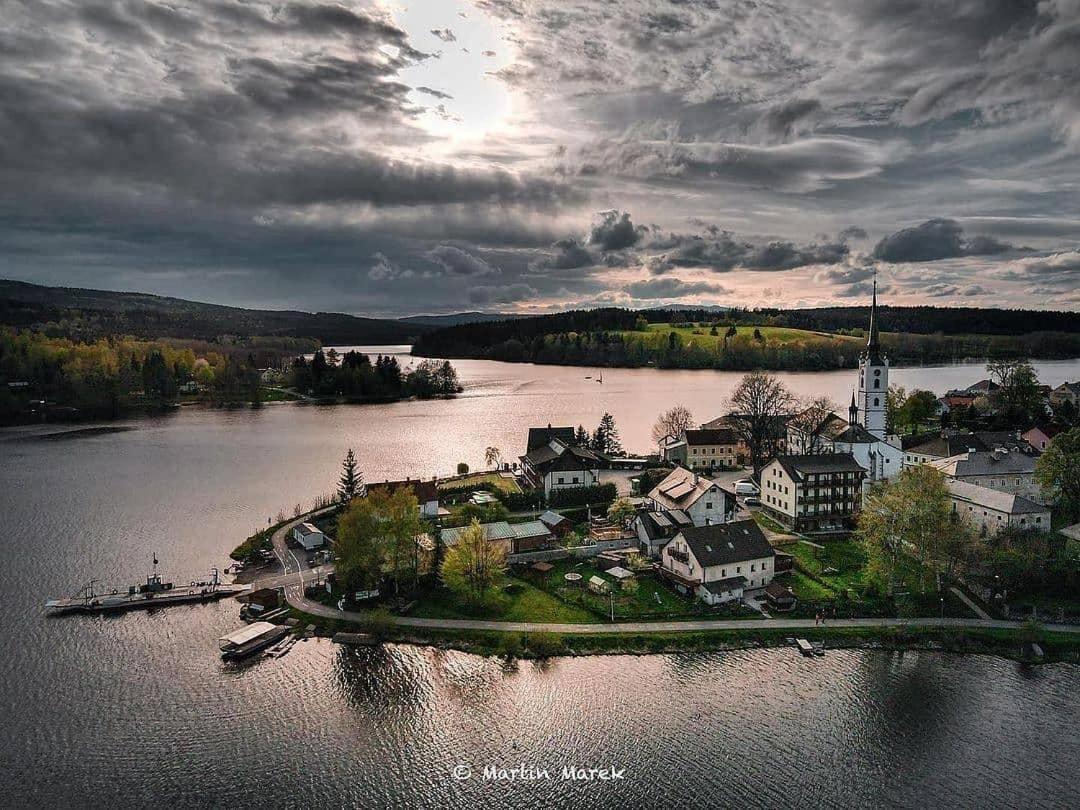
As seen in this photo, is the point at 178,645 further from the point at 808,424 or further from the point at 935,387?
the point at 935,387

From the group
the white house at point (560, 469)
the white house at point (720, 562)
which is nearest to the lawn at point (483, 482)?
the white house at point (560, 469)

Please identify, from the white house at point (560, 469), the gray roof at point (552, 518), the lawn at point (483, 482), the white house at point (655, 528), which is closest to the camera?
the white house at point (655, 528)

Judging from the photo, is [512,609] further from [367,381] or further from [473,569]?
[367,381]

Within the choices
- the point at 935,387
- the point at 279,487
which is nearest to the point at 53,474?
the point at 279,487

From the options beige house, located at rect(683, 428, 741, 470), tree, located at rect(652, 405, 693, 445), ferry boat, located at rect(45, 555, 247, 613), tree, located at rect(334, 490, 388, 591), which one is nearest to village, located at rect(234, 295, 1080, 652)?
tree, located at rect(334, 490, 388, 591)

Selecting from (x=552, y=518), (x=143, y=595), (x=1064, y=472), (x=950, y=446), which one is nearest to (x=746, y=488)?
(x=950, y=446)

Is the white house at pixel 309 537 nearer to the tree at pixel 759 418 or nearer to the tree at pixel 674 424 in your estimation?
the tree at pixel 759 418

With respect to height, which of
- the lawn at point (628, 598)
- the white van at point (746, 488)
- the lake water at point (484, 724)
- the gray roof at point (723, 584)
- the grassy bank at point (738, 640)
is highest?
the white van at point (746, 488)

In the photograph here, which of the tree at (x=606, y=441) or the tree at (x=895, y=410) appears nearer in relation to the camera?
the tree at (x=606, y=441)
